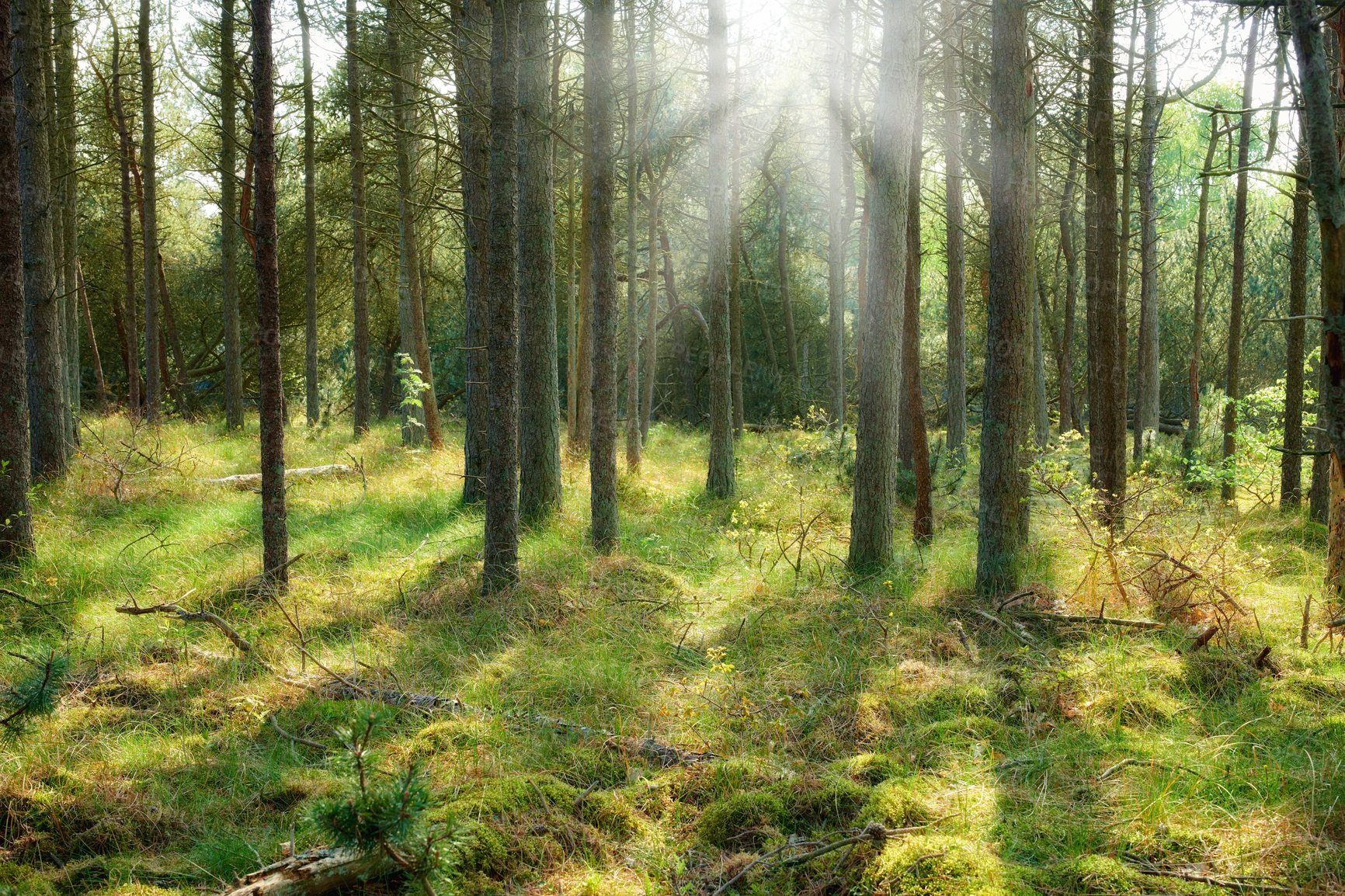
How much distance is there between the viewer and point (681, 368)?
84.4ft

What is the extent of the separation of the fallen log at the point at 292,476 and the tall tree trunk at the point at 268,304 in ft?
14.8

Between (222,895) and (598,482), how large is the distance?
5.65 m

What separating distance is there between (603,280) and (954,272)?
275 inches

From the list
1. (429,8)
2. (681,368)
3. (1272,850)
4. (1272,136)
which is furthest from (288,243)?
(1272,850)

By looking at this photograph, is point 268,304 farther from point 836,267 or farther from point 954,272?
point 836,267

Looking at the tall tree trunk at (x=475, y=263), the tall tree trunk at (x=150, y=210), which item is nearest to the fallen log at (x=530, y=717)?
the tall tree trunk at (x=475, y=263)

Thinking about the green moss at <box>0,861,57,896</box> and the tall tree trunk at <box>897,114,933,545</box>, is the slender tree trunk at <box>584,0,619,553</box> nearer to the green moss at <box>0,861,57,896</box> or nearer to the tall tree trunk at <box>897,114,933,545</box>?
the tall tree trunk at <box>897,114,933,545</box>

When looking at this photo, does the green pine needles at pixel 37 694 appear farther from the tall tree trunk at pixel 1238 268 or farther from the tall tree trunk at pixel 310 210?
the tall tree trunk at pixel 310 210

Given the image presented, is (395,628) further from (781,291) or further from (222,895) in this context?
(781,291)

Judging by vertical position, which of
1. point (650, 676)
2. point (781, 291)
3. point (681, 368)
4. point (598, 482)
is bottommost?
Answer: point (650, 676)

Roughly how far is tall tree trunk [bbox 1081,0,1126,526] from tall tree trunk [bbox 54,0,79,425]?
44.9ft

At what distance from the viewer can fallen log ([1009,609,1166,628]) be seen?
5867 mm

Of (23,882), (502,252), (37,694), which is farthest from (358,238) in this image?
(23,882)

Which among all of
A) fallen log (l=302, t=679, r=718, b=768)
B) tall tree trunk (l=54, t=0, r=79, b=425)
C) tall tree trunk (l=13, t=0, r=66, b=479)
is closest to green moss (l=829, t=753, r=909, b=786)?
fallen log (l=302, t=679, r=718, b=768)
